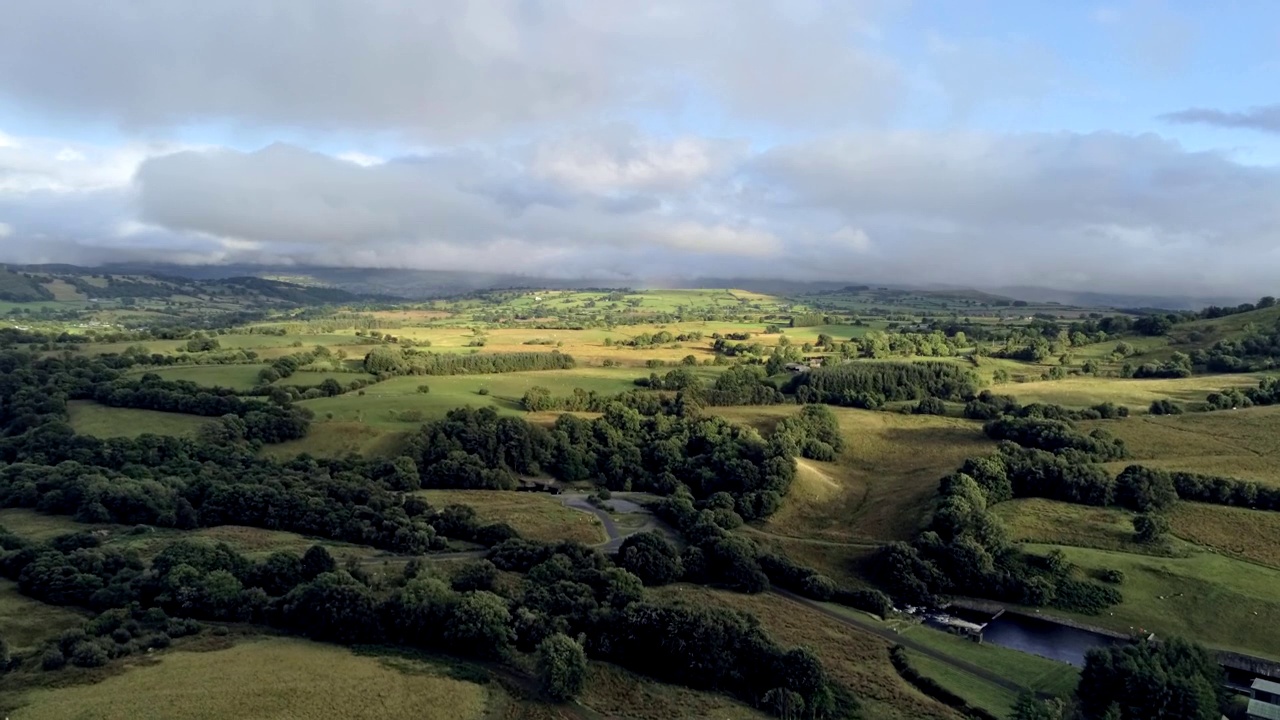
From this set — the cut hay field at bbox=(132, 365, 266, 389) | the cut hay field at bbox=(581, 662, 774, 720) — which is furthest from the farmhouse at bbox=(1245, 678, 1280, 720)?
the cut hay field at bbox=(132, 365, 266, 389)

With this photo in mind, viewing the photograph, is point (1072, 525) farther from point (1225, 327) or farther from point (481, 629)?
point (1225, 327)

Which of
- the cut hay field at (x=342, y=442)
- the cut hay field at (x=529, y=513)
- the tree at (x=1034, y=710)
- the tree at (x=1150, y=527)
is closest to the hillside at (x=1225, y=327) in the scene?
the tree at (x=1150, y=527)

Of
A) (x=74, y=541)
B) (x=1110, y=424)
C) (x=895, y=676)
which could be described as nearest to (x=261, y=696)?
(x=74, y=541)

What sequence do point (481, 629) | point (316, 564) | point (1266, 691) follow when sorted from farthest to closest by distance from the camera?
point (316, 564) < point (481, 629) < point (1266, 691)

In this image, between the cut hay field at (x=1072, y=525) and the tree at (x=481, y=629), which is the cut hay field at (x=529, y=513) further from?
the cut hay field at (x=1072, y=525)

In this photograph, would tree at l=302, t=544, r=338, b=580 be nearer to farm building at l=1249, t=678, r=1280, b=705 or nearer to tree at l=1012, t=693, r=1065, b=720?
tree at l=1012, t=693, r=1065, b=720

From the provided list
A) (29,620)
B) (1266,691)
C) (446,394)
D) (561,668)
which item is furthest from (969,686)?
(446,394)
